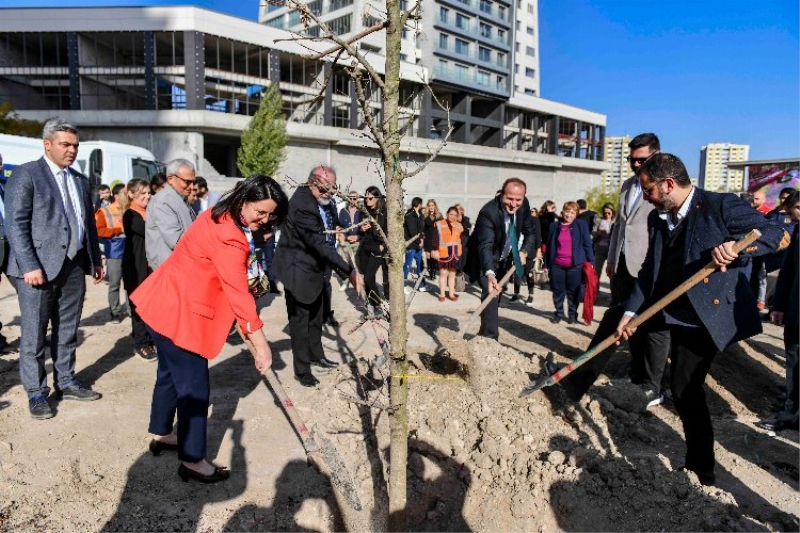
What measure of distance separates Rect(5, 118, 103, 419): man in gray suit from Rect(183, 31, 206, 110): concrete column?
1071 inches

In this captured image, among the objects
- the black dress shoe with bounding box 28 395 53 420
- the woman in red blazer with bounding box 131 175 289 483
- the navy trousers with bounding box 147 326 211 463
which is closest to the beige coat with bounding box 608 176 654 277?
the woman in red blazer with bounding box 131 175 289 483

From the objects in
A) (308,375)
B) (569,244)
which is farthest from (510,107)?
(308,375)

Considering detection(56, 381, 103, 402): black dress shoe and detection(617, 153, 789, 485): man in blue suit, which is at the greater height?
detection(617, 153, 789, 485): man in blue suit

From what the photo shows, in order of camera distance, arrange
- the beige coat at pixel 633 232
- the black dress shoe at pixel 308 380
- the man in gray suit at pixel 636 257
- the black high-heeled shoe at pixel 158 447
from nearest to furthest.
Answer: the black high-heeled shoe at pixel 158 447, the man in gray suit at pixel 636 257, the beige coat at pixel 633 232, the black dress shoe at pixel 308 380

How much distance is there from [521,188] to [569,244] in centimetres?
245

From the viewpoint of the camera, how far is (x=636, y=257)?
14.4 ft

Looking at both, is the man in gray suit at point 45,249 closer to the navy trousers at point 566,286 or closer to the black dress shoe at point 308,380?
the black dress shoe at point 308,380

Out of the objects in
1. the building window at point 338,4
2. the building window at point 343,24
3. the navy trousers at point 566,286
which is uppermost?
the building window at point 338,4

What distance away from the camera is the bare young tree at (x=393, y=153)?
2.07m

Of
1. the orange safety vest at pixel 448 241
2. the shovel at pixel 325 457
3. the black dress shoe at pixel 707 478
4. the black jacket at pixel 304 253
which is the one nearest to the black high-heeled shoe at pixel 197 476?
the shovel at pixel 325 457

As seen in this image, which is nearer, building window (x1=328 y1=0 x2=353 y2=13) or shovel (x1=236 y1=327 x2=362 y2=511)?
shovel (x1=236 y1=327 x2=362 y2=511)

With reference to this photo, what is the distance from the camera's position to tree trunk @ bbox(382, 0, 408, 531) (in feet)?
6.95

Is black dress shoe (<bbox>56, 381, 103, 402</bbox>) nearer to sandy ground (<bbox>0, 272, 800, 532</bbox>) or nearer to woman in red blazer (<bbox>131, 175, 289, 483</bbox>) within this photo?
sandy ground (<bbox>0, 272, 800, 532</bbox>)

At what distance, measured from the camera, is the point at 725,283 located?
2.85 metres
